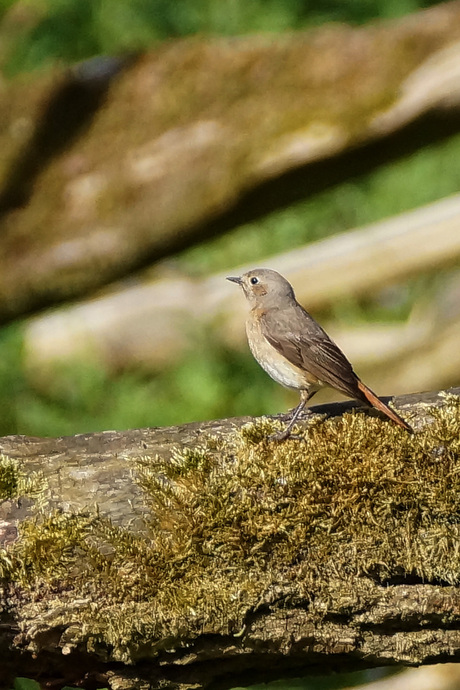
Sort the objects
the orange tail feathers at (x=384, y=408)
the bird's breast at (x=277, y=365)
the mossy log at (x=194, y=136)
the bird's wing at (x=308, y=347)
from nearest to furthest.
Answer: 1. the orange tail feathers at (x=384, y=408)
2. the bird's wing at (x=308, y=347)
3. the bird's breast at (x=277, y=365)
4. the mossy log at (x=194, y=136)

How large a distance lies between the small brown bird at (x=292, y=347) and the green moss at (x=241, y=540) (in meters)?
0.58

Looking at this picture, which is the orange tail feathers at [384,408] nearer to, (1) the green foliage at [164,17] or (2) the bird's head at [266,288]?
A: (2) the bird's head at [266,288]

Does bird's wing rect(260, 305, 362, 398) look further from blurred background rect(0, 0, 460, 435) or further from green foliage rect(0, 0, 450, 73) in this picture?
green foliage rect(0, 0, 450, 73)

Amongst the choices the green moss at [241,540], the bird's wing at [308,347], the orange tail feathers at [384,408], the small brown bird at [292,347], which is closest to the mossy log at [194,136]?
the small brown bird at [292,347]

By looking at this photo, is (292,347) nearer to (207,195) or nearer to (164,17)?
(207,195)

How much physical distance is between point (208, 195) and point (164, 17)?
364 centimetres

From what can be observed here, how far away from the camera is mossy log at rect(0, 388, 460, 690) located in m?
2.73

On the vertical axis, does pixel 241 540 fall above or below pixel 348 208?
below

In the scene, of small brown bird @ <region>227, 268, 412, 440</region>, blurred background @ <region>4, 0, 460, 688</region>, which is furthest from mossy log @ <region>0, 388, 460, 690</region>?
blurred background @ <region>4, 0, 460, 688</region>

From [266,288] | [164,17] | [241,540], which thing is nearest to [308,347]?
[266,288]

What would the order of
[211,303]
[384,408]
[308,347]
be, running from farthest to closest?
[211,303], [308,347], [384,408]

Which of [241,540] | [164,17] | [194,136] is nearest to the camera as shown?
[241,540]

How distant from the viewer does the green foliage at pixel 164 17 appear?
26.1ft

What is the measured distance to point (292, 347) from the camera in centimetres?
403
